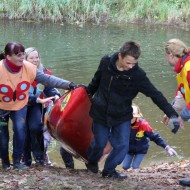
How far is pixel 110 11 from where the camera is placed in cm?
2627

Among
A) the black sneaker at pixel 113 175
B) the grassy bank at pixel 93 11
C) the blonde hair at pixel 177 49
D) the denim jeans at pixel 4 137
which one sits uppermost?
the blonde hair at pixel 177 49

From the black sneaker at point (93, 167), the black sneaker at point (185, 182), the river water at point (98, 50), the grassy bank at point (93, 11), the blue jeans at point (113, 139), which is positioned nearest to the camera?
the blue jeans at point (113, 139)

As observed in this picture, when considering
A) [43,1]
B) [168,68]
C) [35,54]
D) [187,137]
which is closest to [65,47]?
[168,68]

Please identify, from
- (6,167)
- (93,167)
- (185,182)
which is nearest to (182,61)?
(185,182)

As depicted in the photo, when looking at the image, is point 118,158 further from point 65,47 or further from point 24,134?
point 65,47

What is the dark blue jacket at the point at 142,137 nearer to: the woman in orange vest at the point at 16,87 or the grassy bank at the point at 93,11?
the woman in orange vest at the point at 16,87

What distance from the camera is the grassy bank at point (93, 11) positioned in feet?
80.8

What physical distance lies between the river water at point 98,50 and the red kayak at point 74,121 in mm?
2021

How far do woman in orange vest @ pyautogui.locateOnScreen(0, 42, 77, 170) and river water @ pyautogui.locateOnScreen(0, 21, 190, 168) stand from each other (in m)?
2.29

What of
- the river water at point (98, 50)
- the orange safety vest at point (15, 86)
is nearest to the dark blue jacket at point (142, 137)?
the river water at point (98, 50)

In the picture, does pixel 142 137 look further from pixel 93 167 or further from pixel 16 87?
pixel 16 87

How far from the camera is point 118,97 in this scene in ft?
16.5

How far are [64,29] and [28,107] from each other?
1714 centimetres

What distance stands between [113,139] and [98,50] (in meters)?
12.6
